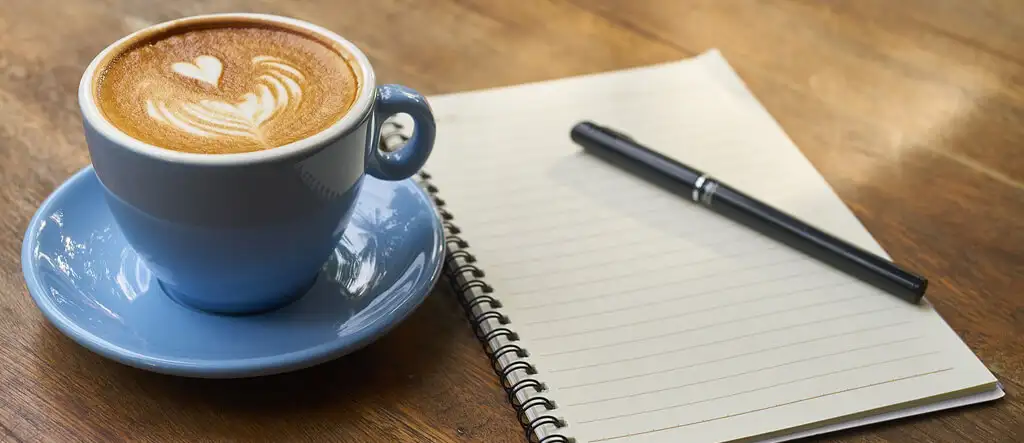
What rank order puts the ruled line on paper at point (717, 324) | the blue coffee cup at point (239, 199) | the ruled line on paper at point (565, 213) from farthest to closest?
the ruled line on paper at point (565, 213) < the ruled line on paper at point (717, 324) < the blue coffee cup at point (239, 199)

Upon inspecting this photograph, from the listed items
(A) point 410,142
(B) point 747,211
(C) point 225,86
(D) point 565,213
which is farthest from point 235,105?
(B) point 747,211

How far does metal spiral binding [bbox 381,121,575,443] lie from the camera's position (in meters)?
0.56

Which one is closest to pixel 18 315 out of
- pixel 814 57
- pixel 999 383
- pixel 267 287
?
pixel 267 287

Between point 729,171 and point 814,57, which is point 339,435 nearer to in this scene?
point 729,171

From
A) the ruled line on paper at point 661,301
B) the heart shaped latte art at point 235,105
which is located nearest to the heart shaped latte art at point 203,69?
the heart shaped latte art at point 235,105

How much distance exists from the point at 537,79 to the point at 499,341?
0.38 meters

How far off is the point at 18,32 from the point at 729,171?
668 mm

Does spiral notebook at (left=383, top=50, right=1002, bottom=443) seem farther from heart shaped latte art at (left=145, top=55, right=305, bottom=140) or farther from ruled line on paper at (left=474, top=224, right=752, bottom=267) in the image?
heart shaped latte art at (left=145, top=55, right=305, bottom=140)

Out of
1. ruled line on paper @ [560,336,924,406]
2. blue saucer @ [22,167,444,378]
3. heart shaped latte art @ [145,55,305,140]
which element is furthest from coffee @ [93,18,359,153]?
ruled line on paper @ [560,336,924,406]

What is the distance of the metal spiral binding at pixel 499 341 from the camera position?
564 millimetres

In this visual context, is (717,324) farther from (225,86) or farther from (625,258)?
(225,86)

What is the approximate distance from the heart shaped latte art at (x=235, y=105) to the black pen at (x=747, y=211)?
31cm

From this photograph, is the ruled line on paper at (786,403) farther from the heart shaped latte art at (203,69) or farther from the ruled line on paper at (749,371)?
the heart shaped latte art at (203,69)

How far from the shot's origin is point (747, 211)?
0.74m
